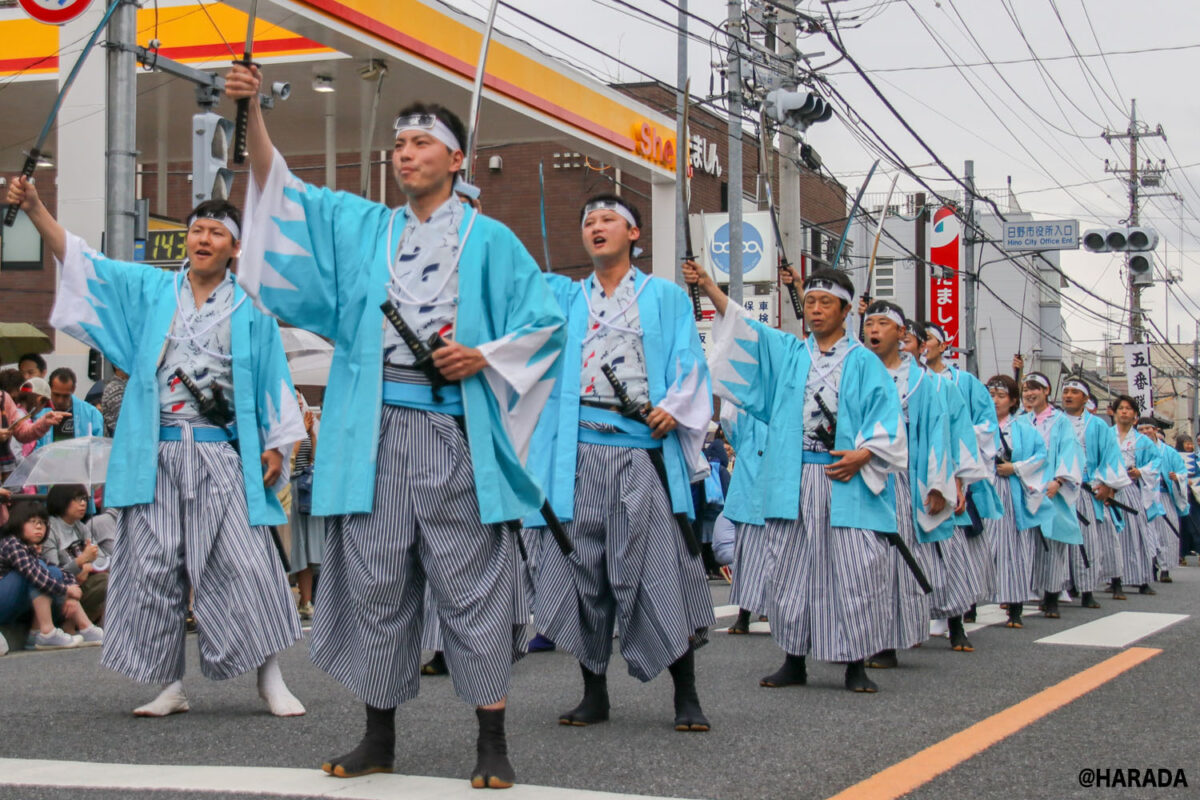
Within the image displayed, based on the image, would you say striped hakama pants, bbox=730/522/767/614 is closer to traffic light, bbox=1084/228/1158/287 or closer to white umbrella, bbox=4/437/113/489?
white umbrella, bbox=4/437/113/489

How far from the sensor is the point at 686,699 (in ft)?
16.4

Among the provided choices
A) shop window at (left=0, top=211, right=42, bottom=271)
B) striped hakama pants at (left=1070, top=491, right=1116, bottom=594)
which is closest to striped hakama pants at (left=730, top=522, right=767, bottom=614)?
striped hakama pants at (left=1070, top=491, right=1116, bottom=594)

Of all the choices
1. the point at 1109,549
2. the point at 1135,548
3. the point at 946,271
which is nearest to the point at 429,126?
the point at 1109,549

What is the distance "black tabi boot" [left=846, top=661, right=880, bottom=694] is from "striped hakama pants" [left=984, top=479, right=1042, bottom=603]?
11.4 ft

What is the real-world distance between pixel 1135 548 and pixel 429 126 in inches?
414

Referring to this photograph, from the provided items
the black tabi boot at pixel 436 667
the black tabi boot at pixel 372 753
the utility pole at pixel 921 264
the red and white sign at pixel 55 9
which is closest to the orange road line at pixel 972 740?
the black tabi boot at pixel 372 753

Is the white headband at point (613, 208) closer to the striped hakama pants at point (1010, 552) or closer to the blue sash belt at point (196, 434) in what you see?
the blue sash belt at point (196, 434)

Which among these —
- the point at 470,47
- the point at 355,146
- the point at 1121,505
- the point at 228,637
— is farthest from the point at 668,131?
the point at 228,637

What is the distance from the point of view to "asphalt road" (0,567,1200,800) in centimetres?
Result: 407

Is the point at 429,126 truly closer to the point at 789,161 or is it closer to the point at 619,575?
the point at 619,575

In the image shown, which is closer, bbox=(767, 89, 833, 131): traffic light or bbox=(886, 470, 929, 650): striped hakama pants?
bbox=(886, 470, 929, 650): striped hakama pants

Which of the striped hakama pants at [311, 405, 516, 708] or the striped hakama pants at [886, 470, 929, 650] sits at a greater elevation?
the striped hakama pants at [311, 405, 516, 708]

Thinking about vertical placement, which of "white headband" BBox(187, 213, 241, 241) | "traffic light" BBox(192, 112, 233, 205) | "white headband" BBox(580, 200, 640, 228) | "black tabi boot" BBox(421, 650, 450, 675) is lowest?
"black tabi boot" BBox(421, 650, 450, 675)

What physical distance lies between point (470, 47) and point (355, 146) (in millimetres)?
4141
